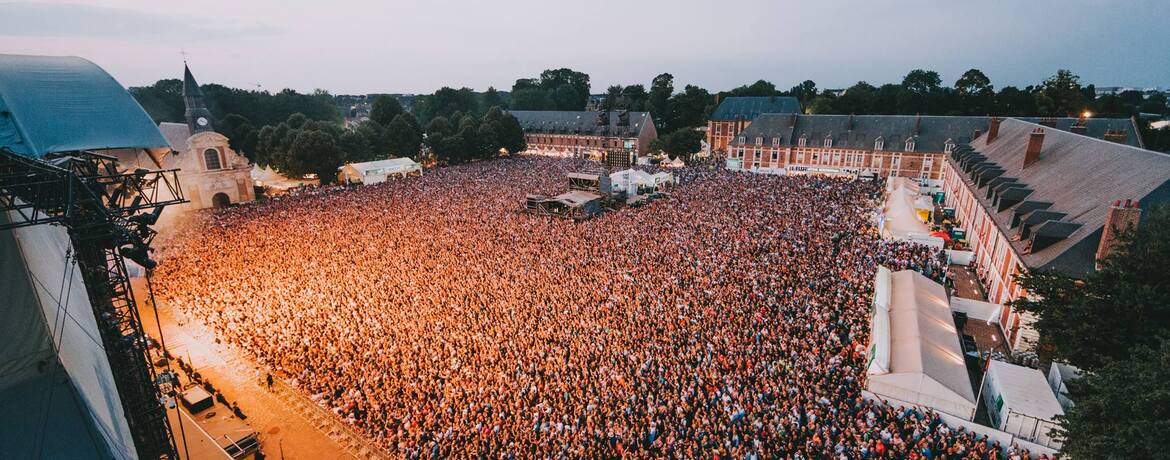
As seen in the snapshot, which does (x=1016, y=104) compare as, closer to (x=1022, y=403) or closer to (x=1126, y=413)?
(x=1022, y=403)

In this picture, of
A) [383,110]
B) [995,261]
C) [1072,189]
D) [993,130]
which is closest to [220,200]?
[383,110]

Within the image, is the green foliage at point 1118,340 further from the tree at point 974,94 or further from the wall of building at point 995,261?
the tree at point 974,94

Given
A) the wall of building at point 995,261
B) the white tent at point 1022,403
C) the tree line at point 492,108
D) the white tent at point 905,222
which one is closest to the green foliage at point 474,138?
the tree line at point 492,108

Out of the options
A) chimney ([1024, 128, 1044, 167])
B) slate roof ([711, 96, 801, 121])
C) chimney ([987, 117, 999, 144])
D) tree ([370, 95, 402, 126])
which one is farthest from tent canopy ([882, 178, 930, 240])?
tree ([370, 95, 402, 126])

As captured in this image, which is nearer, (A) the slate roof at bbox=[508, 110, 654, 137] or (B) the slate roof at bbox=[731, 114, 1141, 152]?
(B) the slate roof at bbox=[731, 114, 1141, 152]

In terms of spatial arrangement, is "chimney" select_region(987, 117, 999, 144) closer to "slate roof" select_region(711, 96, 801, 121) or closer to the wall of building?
the wall of building

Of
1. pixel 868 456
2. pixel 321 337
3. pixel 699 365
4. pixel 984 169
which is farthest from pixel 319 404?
pixel 984 169
